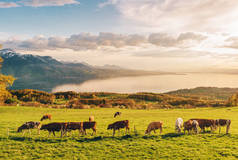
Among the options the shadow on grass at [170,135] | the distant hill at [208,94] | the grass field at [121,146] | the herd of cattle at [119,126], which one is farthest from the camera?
the distant hill at [208,94]

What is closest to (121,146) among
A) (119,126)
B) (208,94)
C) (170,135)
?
(119,126)

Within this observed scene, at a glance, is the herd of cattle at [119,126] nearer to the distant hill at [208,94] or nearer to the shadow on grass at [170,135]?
the shadow on grass at [170,135]

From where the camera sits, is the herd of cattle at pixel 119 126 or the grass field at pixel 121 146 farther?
the herd of cattle at pixel 119 126

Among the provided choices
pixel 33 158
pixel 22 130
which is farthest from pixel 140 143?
pixel 22 130

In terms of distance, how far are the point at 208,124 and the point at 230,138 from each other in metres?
2.53

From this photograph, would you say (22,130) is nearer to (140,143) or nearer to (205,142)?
(140,143)

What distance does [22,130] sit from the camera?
19.5 metres

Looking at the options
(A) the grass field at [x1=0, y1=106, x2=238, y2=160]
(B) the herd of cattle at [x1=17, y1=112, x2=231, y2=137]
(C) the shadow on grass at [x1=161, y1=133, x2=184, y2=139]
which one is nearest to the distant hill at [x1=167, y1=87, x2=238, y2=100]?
(B) the herd of cattle at [x1=17, y1=112, x2=231, y2=137]

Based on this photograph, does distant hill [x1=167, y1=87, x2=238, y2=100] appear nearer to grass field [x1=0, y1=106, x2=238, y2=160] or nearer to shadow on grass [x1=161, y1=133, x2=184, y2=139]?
shadow on grass [x1=161, y1=133, x2=184, y2=139]

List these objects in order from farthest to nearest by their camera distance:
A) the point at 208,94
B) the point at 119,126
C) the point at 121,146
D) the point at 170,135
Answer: the point at 208,94
the point at 119,126
the point at 170,135
the point at 121,146

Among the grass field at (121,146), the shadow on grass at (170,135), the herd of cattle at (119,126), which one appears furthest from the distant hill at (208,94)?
the grass field at (121,146)

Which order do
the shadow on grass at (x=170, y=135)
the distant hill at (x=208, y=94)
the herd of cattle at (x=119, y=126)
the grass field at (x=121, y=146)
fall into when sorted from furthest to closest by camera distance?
the distant hill at (x=208, y=94) < the herd of cattle at (x=119, y=126) < the shadow on grass at (x=170, y=135) < the grass field at (x=121, y=146)

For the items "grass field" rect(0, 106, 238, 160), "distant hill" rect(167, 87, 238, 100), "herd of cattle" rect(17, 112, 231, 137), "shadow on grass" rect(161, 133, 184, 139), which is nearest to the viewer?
"grass field" rect(0, 106, 238, 160)

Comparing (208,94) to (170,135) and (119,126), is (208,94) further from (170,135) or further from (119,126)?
(119,126)
